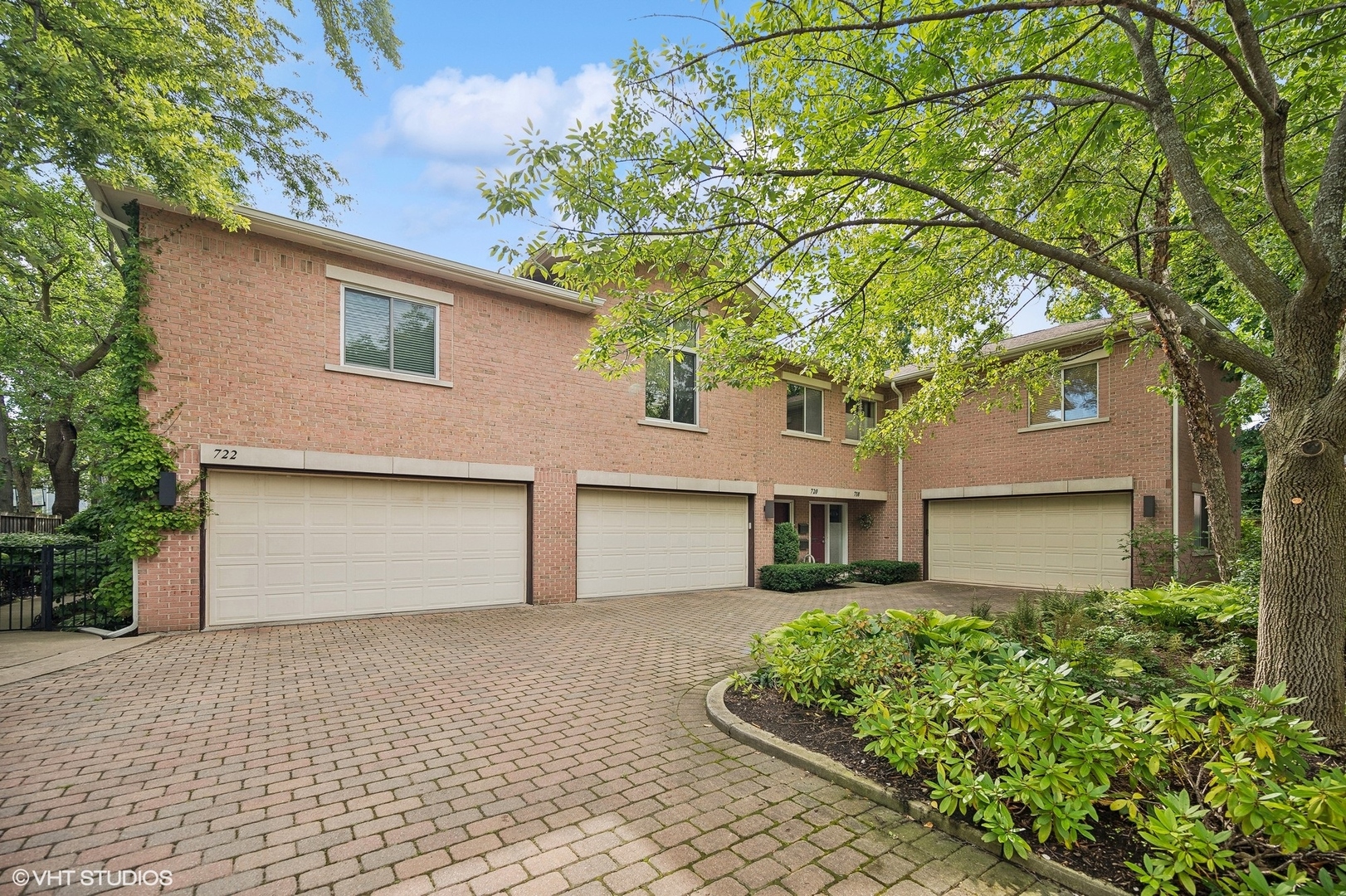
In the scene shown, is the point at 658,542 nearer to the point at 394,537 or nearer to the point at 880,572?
the point at 394,537

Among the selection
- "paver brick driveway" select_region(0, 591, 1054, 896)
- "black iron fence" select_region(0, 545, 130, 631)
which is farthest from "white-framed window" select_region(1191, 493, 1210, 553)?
"black iron fence" select_region(0, 545, 130, 631)

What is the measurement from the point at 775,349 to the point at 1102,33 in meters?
4.35

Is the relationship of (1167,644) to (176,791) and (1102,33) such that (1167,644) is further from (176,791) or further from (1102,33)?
(176,791)

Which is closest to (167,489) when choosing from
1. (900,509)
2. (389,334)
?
(389,334)

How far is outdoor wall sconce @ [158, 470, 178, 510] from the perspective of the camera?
777cm

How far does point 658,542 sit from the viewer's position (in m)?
12.7

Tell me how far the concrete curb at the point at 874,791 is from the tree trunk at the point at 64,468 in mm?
21287

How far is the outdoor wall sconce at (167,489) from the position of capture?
7773mm

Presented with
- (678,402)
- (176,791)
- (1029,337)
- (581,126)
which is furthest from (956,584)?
(176,791)

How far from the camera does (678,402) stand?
43.5ft

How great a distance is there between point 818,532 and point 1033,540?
17.2 feet

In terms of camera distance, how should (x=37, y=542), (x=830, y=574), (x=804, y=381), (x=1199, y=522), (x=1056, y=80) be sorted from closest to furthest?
(x=1056, y=80), (x=37, y=542), (x=1199, y=522), (x=830, y=574), (x=804, y=381)

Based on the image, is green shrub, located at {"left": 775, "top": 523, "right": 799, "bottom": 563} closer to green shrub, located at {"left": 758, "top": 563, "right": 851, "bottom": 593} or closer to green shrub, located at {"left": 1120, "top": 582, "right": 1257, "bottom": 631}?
green shrub, located at {"left": 758, "top": 563, "right": 851, "bottom": 593}

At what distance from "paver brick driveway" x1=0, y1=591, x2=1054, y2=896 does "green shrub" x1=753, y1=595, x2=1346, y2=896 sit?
1.22ft
